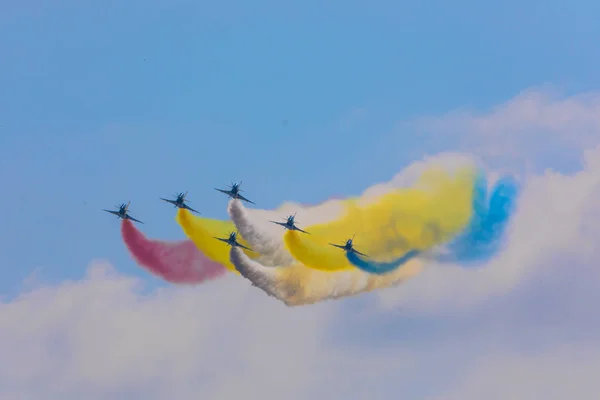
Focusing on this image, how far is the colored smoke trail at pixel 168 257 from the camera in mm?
74750

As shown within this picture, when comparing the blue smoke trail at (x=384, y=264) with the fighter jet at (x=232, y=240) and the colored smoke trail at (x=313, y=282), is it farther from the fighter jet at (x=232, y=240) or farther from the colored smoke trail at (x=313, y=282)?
the fighter jet at (x=232, y=240)

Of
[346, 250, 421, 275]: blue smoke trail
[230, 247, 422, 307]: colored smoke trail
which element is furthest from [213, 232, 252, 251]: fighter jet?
[346, 250, 421, 275]: blue smoke trail

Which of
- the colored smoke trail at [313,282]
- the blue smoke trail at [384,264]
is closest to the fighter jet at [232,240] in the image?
the colored smoke trail at [313,282]

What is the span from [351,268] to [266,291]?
20.1 feet

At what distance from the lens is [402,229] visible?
72688 millimetres

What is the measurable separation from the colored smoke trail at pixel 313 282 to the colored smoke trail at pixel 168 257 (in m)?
4.04

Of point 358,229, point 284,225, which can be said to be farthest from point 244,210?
point 358,229

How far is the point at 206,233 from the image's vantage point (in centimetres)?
7500

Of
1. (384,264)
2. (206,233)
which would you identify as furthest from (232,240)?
(384,264)

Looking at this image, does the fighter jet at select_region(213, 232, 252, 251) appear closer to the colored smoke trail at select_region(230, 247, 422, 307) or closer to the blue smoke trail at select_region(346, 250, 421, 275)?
the colored smoke trail at select_region(230, 247, 422, 307)

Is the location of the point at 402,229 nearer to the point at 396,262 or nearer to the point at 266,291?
the point at 396,262

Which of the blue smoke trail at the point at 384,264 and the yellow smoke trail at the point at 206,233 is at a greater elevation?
the yellow smoke trail at the point at 206,233

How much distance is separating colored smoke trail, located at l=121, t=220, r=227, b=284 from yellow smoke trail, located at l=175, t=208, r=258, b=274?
0.44 m

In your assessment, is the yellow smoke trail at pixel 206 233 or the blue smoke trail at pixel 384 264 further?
the yellow smoke trail at pixel 206 233
